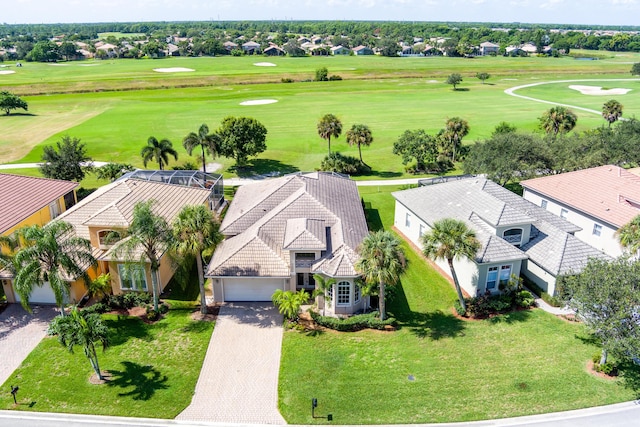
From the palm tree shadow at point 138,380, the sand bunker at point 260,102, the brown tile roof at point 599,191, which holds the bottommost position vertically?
the palm tree shadow at point 138,380

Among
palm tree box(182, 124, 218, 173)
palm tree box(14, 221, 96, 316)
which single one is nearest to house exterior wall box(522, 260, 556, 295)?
palm tree box(14, 221, 96, 316)

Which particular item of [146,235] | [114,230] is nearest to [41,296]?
[114,230]

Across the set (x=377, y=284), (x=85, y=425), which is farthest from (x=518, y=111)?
(x=85, y=425)

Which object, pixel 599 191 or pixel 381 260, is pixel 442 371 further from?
pixel 599 191

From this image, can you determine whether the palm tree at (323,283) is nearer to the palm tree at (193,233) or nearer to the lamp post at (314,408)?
the palm tree at (193,233)

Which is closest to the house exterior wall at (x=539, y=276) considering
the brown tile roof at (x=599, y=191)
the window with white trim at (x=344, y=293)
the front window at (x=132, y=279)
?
the brown tile roof at (x=599, y=191)

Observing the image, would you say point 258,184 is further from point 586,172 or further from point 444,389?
point 586,172
